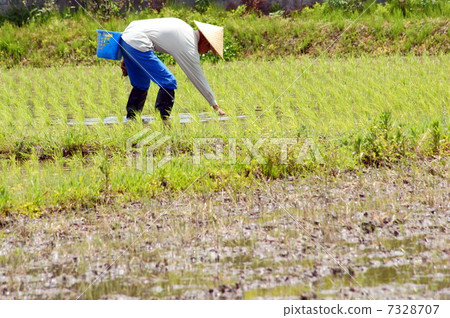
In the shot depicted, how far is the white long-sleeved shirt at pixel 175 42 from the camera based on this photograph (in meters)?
5.44

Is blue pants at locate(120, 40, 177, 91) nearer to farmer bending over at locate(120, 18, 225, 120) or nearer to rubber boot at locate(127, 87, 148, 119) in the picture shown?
farmer bending over at locate(120, 18, 225, 120)

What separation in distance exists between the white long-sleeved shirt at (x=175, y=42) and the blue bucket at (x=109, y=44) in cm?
7

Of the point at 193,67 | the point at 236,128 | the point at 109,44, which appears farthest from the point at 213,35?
the point at 109,44

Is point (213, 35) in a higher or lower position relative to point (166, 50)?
higher

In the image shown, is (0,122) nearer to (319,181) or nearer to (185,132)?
(185,132)

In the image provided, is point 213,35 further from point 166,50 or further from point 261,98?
point 261,98

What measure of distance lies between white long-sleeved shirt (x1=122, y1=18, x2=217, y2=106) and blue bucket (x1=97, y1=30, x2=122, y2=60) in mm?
72

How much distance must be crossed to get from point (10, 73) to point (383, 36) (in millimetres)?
5346

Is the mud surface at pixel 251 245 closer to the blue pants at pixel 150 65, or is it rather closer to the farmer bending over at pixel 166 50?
the farmer bending over at pixel 166 50

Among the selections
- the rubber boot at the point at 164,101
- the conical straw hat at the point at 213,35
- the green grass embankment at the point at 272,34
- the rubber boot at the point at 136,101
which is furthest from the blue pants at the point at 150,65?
the green grass embankment at the point at 272,34

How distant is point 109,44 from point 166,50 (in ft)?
1.60

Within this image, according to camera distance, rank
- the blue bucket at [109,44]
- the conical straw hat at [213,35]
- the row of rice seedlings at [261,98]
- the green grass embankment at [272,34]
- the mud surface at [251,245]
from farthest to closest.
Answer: the green grass embankment at [272,34], the blue bucket at [109,44], the row of rice seedlings at [261,98], the conical straw hat at [213,35], the mud surface at [251,245]

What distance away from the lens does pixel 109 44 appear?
224 inches

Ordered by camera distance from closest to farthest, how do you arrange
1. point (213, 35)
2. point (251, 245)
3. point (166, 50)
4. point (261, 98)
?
point (251, 245)
point (213, 35)
point (166, 50)
point (261, 98)
